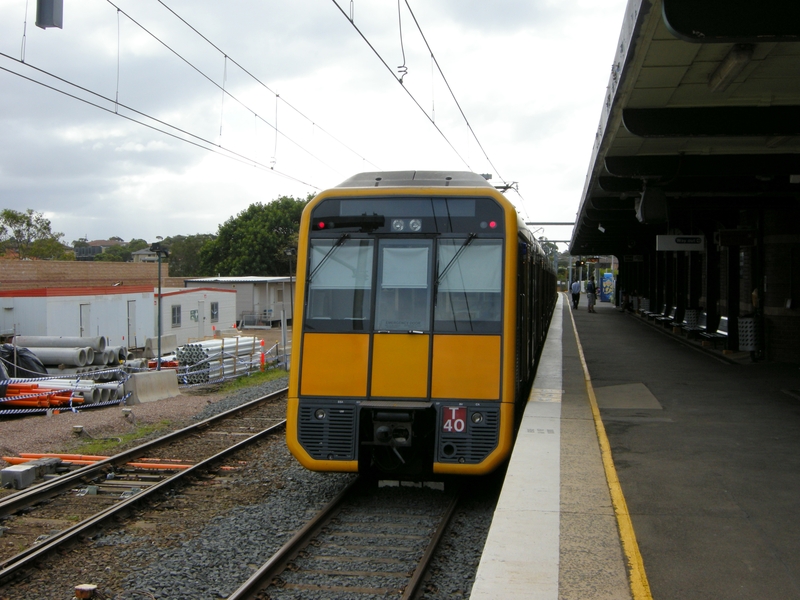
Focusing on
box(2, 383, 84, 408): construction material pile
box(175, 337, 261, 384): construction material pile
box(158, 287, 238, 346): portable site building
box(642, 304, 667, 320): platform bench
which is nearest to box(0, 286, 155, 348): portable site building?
box(158, 287, 238, 346): portable site building

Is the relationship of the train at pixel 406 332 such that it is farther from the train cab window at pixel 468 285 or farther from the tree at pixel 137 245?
the tree at pixel 137 245

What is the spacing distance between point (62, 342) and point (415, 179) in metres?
19.7

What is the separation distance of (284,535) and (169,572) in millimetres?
1134

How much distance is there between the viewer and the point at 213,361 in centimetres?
2311

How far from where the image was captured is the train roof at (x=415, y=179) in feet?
26.0

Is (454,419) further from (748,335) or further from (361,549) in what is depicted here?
(748,335)

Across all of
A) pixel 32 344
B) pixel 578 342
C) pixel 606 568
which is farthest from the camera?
pixel 32 344

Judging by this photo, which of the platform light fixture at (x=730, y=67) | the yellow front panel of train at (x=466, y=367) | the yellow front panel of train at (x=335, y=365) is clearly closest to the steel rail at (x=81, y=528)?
the yellow front panel of train at (x=335, y=365)

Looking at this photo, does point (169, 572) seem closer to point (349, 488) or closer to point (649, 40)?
point (349, 488)

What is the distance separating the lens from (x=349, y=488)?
25.6ft

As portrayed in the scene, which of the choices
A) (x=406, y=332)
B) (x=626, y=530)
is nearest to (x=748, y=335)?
(x=406, y=332)

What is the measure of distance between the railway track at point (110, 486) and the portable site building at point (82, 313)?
59.1ft

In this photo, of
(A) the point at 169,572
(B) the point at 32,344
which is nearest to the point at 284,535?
(A) the point at 169,572

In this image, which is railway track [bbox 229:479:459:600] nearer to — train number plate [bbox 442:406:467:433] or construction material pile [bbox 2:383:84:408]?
train number plate [bbox 442:406:467:433]
